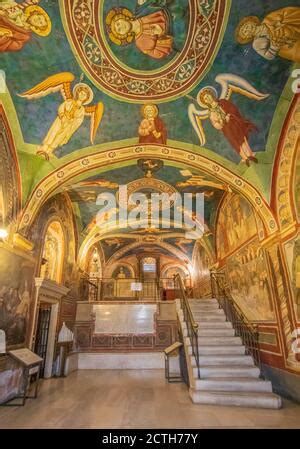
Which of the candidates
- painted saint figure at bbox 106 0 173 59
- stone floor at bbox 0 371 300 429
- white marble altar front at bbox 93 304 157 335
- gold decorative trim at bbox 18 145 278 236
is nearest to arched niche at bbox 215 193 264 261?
gold decorative trim at bbox 18 145 278 236

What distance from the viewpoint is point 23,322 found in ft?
20.8

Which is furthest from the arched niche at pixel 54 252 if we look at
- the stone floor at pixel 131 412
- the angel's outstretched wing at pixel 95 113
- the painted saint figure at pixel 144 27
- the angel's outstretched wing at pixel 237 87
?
the angel's outstretched wing at pixel 237 87

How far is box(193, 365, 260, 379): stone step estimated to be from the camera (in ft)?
18.1

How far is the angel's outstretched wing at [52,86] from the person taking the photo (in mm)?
5086

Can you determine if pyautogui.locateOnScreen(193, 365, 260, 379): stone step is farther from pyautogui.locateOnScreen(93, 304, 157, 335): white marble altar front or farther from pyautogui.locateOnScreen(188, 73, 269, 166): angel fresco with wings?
pyautogui.locateOnScreen(93, 304, 157, 335): white marble altar front

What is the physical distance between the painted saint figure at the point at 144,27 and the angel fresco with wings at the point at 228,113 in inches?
50.6

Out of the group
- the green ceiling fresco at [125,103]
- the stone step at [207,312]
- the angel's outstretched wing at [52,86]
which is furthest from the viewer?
the stone step at [207,312]

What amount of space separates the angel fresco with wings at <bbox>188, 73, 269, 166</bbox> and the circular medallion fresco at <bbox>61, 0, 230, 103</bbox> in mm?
477

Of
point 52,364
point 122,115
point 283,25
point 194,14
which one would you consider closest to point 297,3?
point 283,25

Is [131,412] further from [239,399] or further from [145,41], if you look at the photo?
[145,41]

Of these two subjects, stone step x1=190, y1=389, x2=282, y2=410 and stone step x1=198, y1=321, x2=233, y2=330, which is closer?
stone step x1=190, y1=389, x2=282, y2=410

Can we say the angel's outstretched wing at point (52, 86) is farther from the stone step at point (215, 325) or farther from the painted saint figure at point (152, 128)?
the stone step at point (215, 325)

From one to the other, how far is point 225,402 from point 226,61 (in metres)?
6.49

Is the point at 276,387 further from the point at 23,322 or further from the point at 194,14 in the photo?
the point at 194,14
